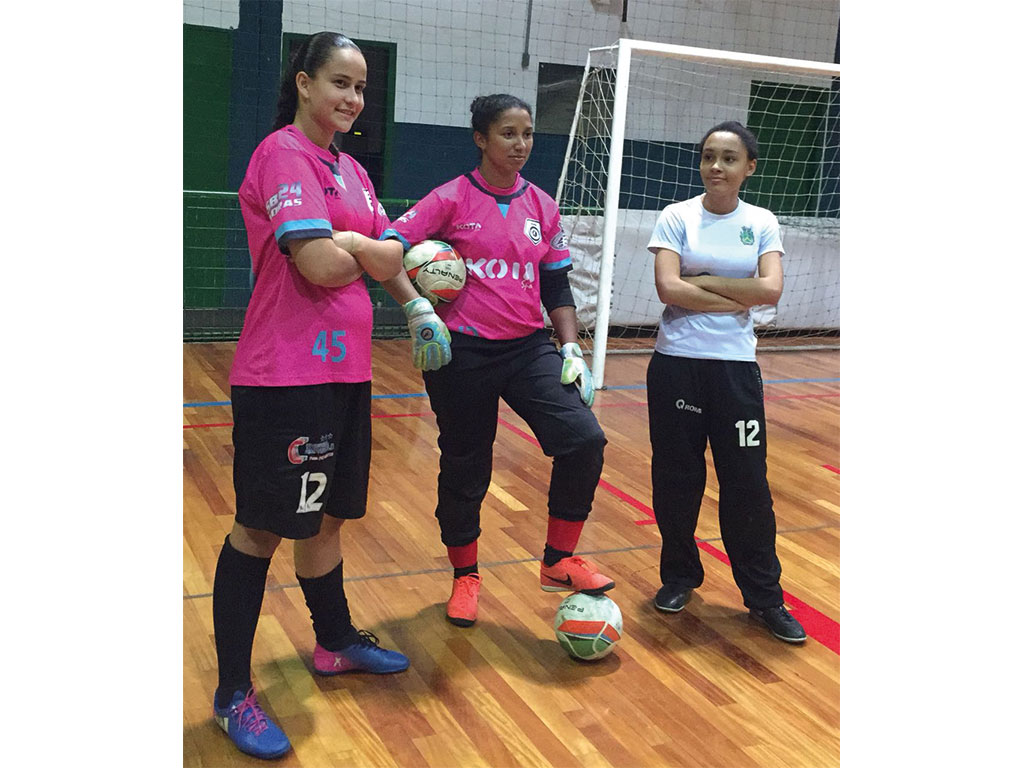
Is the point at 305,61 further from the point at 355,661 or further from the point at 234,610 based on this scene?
the point at 355,661

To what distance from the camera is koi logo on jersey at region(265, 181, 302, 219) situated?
2162 millimetres

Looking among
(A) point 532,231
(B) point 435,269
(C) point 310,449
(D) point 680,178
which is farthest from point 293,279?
(D) point 680,178

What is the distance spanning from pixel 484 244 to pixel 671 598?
1300 mm

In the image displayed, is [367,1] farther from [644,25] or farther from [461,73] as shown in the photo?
[644,25]

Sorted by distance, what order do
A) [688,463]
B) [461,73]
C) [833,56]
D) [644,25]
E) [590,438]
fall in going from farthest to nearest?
1. [833,56]
2. [644,25]
3. [461,73]
4. [688,463]
5. [590,438]

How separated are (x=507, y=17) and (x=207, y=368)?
4232 millimetres

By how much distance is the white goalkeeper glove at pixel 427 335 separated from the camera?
8.86ft

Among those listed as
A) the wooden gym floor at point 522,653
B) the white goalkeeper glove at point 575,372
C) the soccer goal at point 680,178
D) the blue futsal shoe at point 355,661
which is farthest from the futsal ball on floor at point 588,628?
the soccer goal at point 680,178

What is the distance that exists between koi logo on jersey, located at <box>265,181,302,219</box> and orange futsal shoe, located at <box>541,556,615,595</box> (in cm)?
135

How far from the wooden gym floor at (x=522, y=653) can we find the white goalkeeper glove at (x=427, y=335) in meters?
0.84

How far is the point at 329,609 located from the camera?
2684 mm

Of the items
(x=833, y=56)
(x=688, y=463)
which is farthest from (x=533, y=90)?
(x=688, y=463)

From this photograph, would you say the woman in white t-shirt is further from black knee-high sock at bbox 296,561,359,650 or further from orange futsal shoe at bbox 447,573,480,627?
black knee-high sock at bbox 296,561,359,650

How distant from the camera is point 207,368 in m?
6.64
